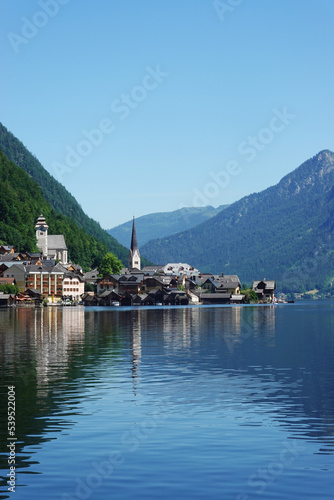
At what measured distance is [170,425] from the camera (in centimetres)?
3094

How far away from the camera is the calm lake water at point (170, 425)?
74.8 ft

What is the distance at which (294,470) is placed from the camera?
79.2 ft

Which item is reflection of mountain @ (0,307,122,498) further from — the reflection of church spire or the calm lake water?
the reflection of church spire

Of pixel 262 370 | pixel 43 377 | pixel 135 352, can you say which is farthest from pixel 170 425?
pixel 135 352

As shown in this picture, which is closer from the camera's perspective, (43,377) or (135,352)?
(43,377)

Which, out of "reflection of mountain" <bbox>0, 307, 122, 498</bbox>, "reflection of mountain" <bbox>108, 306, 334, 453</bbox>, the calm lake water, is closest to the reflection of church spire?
the calm lake water

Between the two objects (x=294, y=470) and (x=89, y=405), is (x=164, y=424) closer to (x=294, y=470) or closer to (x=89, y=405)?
(x=89, y=405)

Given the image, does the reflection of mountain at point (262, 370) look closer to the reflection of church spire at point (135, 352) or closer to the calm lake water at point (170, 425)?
the calm lake water at point (170, 425)

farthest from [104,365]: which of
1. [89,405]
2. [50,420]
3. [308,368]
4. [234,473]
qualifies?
[234,473]

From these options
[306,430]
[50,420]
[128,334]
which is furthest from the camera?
[128,334]

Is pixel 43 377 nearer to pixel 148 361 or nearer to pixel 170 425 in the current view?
pixel 148 361

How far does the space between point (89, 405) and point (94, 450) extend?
29.2 feet

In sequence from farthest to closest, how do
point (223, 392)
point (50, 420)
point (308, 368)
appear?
point (308, 368)
point (223, 392)
point (50, 420)

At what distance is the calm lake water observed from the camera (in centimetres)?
2280
